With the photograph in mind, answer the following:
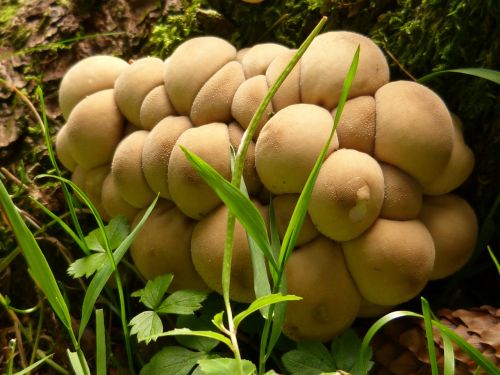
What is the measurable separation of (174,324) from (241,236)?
0.33 m

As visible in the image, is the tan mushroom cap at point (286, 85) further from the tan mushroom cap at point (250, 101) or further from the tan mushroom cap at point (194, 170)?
the tan mushroom cap at point (194, 170)

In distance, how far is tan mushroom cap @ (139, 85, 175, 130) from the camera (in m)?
1.21

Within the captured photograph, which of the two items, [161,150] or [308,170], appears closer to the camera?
[308,170]

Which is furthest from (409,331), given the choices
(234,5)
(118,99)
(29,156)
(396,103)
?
(29,156)

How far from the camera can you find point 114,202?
126 centimetres

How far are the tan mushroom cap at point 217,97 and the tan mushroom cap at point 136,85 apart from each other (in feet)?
0.44

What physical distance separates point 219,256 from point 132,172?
0.27m

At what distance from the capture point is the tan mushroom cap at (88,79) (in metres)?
1.33

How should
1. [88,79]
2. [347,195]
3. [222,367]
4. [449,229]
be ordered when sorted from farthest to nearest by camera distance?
1. [88,79]
2. [449,229]
3. [347,195]
4. [222,367]

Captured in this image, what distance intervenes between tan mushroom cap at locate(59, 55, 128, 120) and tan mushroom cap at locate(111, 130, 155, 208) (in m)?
0.20

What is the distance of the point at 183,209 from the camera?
45.0 inches

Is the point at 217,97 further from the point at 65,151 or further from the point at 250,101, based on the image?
the point at 65,151

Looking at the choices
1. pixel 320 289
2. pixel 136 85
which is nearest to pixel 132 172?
pixel 136 85

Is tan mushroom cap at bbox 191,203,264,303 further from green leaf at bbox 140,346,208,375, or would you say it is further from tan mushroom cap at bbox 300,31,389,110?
tan mushroom cap at bbox 300,31,389,110
